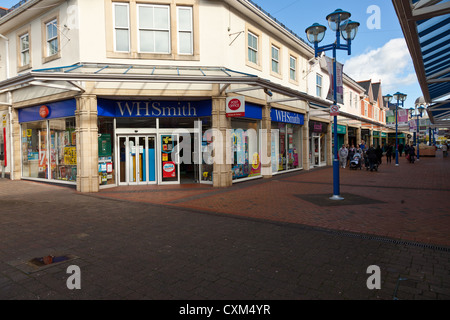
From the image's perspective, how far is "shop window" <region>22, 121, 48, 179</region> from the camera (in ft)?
42.9

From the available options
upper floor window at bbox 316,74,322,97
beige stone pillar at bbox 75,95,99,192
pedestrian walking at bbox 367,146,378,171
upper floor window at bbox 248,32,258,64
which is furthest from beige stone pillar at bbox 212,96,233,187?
upper floor window at bbox 316,74,322,97

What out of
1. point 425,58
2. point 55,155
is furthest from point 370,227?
point 55,155

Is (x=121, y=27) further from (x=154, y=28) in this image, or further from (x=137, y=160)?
(x=137, y=160)

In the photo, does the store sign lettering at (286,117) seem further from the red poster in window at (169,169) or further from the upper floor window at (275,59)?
the red poster in window at (169,169)

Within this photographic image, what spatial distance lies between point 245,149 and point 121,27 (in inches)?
274

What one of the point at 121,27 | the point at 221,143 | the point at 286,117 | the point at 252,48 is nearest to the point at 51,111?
the point at 121,27

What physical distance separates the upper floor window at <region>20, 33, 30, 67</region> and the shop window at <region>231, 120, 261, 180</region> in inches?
384

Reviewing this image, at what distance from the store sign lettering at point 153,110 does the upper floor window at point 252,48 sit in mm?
3914

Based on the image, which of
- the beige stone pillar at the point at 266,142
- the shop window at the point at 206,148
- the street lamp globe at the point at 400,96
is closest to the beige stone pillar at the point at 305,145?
the beige stone pillar at the point at 266,142

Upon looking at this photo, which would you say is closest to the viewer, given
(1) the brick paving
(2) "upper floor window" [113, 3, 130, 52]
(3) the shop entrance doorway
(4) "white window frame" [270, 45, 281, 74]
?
(1) the brick paving

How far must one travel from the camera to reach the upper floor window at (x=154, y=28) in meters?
11.1

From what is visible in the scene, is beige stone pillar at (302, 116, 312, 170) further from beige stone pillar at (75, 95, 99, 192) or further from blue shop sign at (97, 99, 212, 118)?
beige stone pillar at (75, 95, 99, 192)

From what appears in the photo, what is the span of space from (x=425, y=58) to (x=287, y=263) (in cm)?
892
